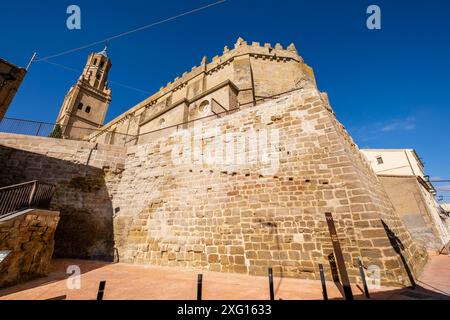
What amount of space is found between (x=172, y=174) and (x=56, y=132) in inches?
1198

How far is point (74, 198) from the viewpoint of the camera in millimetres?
9109

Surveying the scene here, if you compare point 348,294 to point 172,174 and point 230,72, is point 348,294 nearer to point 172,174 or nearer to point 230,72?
point 172,174

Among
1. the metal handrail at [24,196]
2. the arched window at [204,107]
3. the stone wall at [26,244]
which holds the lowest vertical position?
the stone wall at [26,244]

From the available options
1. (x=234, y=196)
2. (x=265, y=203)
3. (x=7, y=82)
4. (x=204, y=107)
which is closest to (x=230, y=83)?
(x=204, y=107)

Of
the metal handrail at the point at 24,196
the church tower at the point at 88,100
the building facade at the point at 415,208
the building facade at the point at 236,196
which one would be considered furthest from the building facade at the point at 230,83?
the church tower at the point at 88,100

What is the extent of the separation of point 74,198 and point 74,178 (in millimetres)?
1052

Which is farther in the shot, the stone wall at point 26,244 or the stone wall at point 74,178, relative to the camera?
the stone wall at point 74,178

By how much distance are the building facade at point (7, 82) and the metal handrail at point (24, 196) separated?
175 inches

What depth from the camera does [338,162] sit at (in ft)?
19.0

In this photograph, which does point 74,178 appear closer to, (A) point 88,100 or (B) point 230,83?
(B) point 230,83

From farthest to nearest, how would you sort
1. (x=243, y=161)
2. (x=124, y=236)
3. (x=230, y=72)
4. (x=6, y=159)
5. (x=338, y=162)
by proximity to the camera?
(x=230, y=72)
(x=6, y=159)
(x=124, y=236)
(x=243, y=161)
(x=338, y=162)

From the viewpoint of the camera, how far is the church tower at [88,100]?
32344 millimetres

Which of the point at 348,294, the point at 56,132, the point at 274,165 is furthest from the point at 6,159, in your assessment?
the point at 56,132

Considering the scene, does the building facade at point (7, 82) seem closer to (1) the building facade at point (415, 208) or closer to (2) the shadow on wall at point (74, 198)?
(2) the shadow on wall at point (74, 198)
